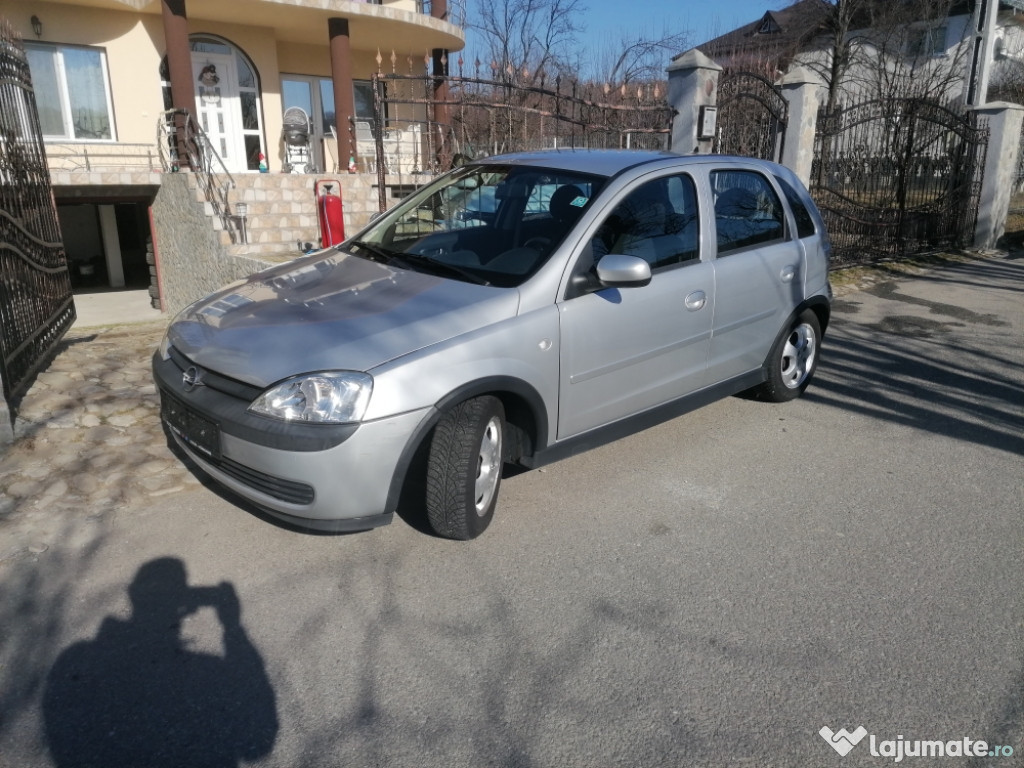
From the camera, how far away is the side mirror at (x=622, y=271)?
3639 mm

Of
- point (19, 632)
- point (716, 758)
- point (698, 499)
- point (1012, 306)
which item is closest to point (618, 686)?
point (716, 758)

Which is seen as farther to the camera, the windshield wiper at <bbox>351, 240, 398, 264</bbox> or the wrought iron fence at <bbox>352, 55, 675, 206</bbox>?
the wrought iron fence at <bbox>352, 55, 675, 206</bbox>

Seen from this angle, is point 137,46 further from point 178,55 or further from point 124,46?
point 178,55

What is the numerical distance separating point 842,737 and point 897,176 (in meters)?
11.9

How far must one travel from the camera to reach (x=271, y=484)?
319 cm

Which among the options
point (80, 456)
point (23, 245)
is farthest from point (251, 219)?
point (80, 456)

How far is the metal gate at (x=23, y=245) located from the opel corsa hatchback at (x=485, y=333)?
182cm

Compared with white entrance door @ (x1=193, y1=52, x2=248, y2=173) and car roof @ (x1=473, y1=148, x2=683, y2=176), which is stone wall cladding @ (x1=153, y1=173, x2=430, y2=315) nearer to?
white entrance door @ (x1=193, y1=52, x2=248, y2=173)

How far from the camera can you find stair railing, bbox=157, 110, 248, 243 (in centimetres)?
1123

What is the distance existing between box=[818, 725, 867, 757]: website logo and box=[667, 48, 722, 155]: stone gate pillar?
26.9ft

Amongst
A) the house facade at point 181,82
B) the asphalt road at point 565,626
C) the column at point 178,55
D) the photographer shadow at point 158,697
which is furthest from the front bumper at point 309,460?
the column at point 178,55

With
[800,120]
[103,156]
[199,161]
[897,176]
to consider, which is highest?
[800,120]

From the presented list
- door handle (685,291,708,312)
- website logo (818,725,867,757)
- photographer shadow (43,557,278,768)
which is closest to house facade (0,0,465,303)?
door handle (685,291,708,312)

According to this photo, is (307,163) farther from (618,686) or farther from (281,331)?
(618,686)
